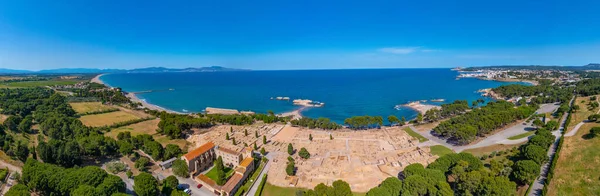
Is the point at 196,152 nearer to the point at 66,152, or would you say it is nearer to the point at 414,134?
the point at 66,152

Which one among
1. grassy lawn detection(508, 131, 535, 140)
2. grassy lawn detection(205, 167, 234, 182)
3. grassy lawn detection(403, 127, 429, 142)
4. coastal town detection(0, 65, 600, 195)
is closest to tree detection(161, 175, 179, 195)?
coastal town detection(0, 65, 600, 195)

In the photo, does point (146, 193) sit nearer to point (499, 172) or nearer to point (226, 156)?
point (226, 156)

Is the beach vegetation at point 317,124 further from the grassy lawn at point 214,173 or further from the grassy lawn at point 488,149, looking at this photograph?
the grassy lawn at point 488,149

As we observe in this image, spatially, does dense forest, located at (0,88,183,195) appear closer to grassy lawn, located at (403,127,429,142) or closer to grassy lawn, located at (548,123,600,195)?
grassy lawn, located at (403,127,429,142)

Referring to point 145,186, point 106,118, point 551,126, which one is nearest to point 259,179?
point 145,186

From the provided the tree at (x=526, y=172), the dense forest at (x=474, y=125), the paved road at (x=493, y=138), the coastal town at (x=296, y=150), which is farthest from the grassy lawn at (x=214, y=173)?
the dense forest at (x=474, y=125)

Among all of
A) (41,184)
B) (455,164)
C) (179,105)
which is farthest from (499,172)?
(179,105)
